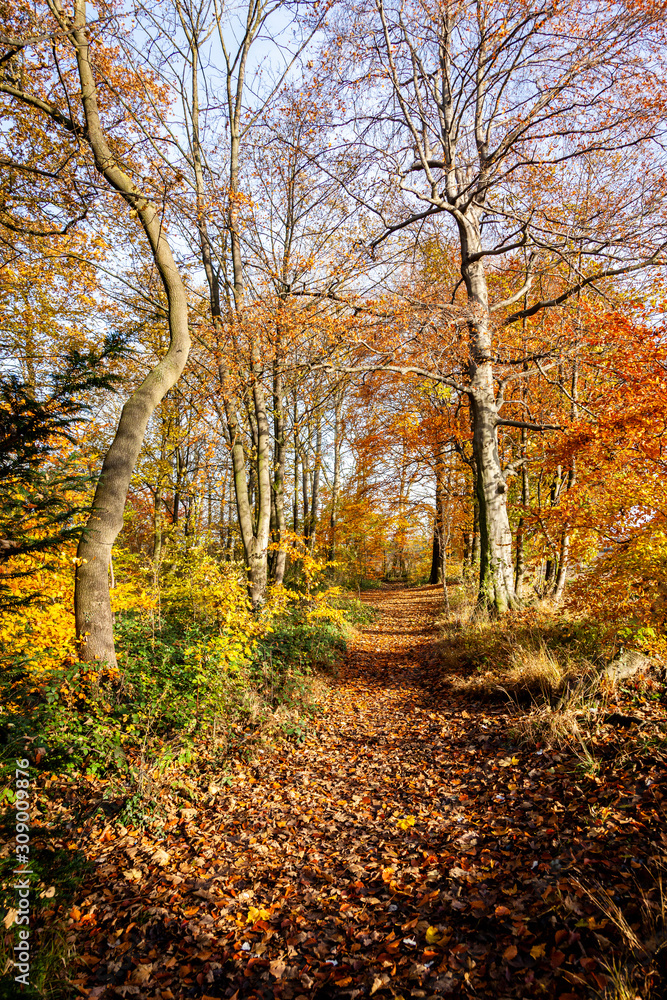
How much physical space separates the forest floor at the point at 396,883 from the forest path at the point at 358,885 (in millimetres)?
12

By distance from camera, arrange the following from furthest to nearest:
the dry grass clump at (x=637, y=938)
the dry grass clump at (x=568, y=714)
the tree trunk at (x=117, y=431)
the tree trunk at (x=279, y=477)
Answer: the tree trunk at (x=279, y=477), the tree trunk at (x=117, y=431), the dry grass clump at (x=568, y=714), the dry grass clump at (x=637, y=938)

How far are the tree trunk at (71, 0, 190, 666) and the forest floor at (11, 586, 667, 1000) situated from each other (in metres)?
2.11

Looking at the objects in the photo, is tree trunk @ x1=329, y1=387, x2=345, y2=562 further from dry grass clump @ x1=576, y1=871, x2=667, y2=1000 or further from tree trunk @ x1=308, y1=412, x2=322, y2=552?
dry grass clump @ x1=576, y1=871, x2=667, y2=1000

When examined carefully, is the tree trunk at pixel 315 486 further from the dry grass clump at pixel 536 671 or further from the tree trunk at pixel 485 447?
the dry grass clump at pixel 536 671

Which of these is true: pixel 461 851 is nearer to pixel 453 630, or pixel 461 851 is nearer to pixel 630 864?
pixel 630 864

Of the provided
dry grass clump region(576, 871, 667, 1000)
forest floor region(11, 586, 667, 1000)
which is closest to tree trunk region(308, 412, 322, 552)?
forest floor region(11, 586, 667, 1000)

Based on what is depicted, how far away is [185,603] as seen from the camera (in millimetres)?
8320

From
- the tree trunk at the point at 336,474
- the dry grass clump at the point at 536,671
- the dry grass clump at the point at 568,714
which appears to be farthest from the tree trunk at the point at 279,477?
the tree trunk at the point at 336,474

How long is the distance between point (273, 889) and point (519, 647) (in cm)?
452

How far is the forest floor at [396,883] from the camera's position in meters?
2.48

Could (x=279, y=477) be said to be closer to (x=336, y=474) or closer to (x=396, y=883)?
→ (x=336, y=474)

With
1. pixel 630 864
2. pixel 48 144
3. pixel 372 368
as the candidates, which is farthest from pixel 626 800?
pixel 48 144

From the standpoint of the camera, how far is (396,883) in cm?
337

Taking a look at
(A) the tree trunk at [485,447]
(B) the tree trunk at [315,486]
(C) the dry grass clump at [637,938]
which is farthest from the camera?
(B) the tree trunk at [315,486]
